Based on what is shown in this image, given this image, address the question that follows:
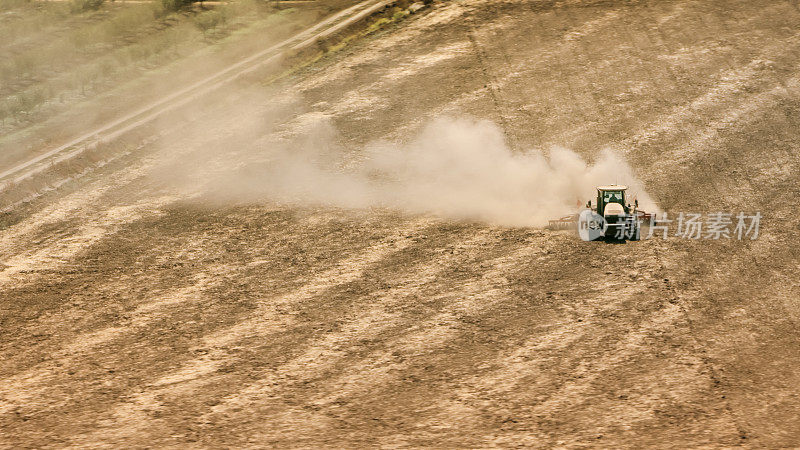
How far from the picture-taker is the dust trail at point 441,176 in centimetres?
1969

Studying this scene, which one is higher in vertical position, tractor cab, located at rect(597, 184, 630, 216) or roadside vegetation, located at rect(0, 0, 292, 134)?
roadside vegetation, located at rect(0, 0, 292, 134)

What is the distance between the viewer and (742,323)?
1477 cm

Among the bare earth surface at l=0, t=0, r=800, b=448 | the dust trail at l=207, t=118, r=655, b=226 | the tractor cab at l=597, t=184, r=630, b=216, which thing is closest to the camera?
the bare earth surface at l=0, t=0, r=800, b=448

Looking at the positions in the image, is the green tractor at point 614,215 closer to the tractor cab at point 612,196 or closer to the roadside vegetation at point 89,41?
the tractor cab at point 612,196

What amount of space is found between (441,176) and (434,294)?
19.2ft

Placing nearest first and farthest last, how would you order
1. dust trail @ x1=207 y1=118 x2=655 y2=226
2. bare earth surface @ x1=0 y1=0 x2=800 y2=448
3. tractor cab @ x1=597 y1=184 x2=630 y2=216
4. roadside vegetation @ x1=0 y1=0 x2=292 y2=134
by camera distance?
bare earth surface @ x1=0 y1=0 x2=800 y2=448
tractor cab @ x1=597 y1=184 x2=630 y2=216
dust trail @ x1=207 y1=118 x2=655 y2=226
roadside vegetation @ x1=0 y1=0 x2=292 y2=134

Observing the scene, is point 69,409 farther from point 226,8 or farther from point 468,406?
point 226,8

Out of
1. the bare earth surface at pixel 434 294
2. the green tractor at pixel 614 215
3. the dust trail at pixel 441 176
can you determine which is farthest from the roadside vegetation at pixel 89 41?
the green tractor at pixel 614 215

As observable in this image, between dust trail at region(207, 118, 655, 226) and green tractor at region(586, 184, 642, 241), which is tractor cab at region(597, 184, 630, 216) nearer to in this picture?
green tractor at region(586, 184, 642, 241)

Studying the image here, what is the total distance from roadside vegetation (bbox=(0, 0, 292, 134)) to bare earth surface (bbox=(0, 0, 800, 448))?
5.35m

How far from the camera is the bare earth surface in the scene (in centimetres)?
1245

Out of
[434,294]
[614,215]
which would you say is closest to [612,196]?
[614,215]

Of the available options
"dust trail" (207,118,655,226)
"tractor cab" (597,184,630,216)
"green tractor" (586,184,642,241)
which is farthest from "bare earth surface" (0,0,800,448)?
"tractor cab" (597,184,630,216)

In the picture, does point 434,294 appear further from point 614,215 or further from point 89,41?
point 89,41
